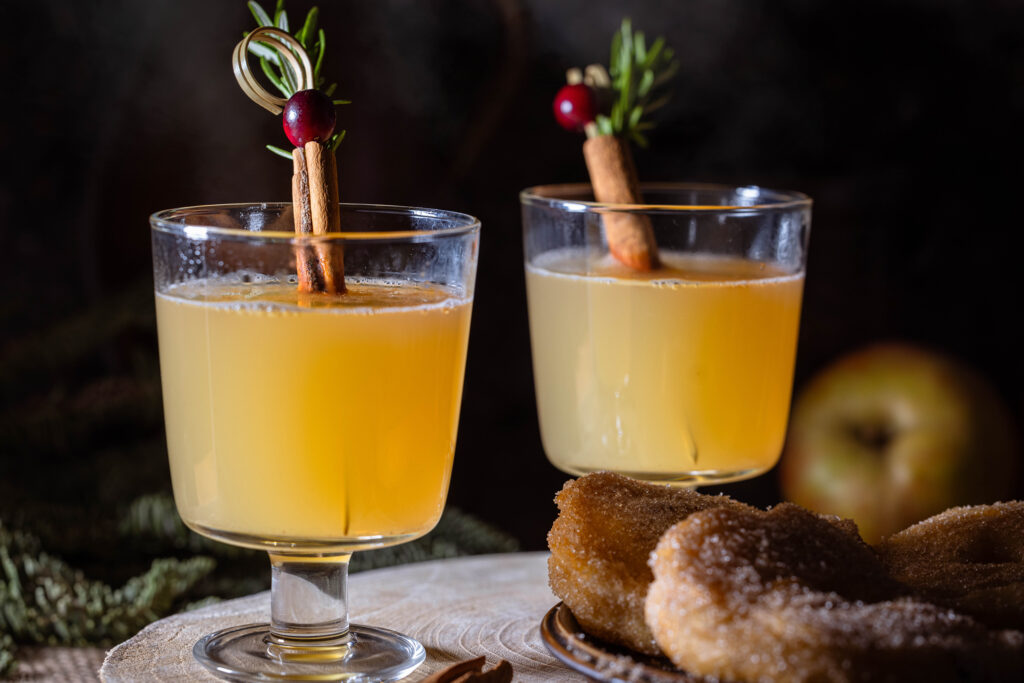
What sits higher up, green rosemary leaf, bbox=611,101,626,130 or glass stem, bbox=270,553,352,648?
green rosemary leaf, bbox=611,101,626,130

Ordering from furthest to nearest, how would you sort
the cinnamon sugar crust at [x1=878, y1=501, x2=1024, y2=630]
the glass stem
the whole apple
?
the whole apple
the glass stem
the cinnamon sugar crust at [x1=878, y1=501, x2=1024, y2=630]

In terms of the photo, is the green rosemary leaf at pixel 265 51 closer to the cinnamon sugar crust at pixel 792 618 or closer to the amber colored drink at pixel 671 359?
the amber colored drink at pixel 671 359

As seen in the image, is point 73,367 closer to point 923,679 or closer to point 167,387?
point 167,387

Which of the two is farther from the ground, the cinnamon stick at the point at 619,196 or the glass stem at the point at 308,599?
the cinnamon stick at the point at 619,196

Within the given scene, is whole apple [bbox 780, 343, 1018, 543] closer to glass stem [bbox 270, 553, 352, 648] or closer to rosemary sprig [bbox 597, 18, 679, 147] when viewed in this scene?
rosemary sprig [bbox 597, 18, 679, 147]

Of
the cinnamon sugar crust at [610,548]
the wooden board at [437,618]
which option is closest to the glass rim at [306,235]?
the cinnamon sugar crust at [610,548]

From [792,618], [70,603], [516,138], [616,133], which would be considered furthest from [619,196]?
[516,138]

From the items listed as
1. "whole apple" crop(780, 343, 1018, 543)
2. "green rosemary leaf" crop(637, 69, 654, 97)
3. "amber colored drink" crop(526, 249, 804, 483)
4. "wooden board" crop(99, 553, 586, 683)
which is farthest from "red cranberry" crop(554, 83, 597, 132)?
"whole apple" crop(780, 343, 1018, 543)
